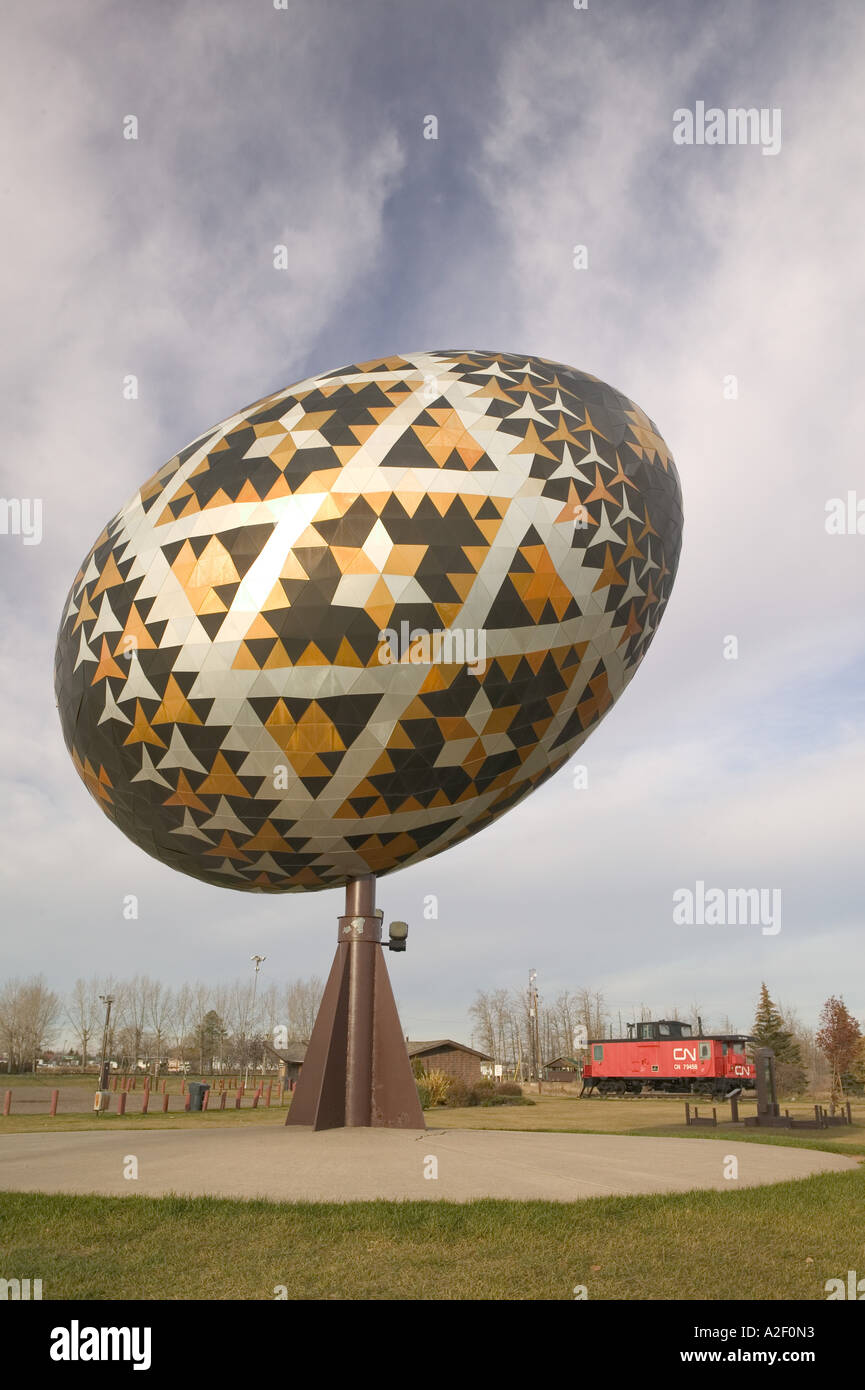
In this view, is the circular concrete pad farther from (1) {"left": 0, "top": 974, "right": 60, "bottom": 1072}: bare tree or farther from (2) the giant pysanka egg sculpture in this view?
(1) {"left": 0, "top": 974, "right": 60, "bottom": 1072}: bare tree

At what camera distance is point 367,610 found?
15.7 m

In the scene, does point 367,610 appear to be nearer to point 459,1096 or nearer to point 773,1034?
point 459,1096

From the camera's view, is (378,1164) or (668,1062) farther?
(668,1062)

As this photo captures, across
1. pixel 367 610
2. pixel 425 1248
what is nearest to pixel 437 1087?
pixel 367 610

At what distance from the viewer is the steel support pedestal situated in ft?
59.6

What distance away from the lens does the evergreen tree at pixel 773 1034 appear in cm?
7400

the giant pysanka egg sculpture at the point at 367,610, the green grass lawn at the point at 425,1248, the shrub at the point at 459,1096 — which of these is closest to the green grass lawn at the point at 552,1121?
the shrub at the point at 459,1096

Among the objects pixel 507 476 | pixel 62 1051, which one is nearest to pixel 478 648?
pixel 507 476

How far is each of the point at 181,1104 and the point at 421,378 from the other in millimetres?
35836

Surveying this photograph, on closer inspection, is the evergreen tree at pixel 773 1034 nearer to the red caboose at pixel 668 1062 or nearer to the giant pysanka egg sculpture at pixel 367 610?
the red caboose at pixel 668 1062

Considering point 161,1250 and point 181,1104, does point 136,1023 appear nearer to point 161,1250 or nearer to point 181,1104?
point 181,1104

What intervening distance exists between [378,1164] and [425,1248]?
516 cm

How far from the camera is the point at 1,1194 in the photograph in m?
10.8

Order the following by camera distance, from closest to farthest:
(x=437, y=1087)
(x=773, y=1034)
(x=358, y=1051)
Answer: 1. (x=358, y=1051)
2. (x=437, y=1087)
3. (x=773, y=1034)
